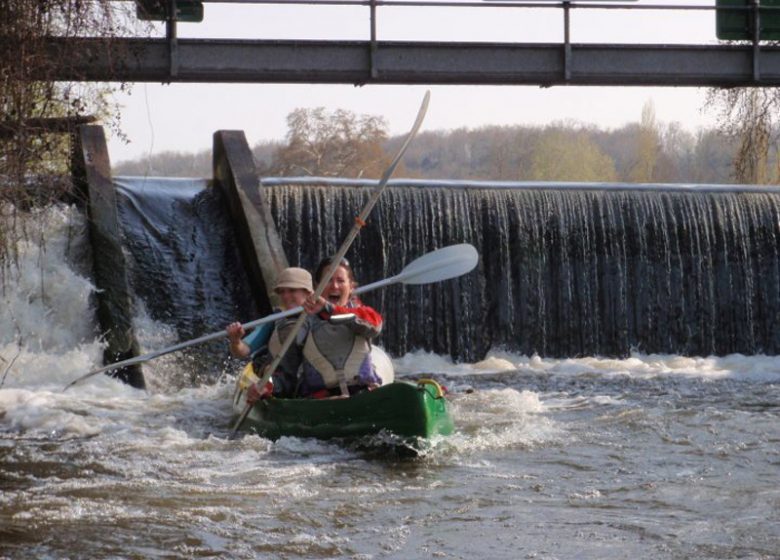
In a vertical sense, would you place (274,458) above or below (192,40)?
below

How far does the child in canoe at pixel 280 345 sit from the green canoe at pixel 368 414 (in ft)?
1.11

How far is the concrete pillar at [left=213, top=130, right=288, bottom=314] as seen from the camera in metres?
14.5

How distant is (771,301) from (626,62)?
3.52 meters

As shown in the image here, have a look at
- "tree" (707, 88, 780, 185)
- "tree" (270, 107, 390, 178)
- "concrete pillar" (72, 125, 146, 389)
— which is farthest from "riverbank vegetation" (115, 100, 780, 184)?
"concrete pillar" (72, 125, 146, 389)

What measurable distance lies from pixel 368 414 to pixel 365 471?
52cm

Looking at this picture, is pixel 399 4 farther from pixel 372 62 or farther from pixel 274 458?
pixel 274 458

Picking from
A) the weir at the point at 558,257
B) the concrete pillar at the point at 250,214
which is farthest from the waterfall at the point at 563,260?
the concrete pillar at the point at 250,214

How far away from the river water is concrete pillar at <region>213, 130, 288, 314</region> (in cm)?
102

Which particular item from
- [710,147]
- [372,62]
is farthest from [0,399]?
[710,147]

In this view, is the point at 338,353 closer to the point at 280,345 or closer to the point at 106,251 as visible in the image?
the point at 280,345

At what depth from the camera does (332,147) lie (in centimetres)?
6369

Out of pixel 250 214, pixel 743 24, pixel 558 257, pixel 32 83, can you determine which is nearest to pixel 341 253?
pixel 32 83

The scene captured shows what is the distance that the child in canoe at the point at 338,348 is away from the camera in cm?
966

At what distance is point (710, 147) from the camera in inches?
3533
